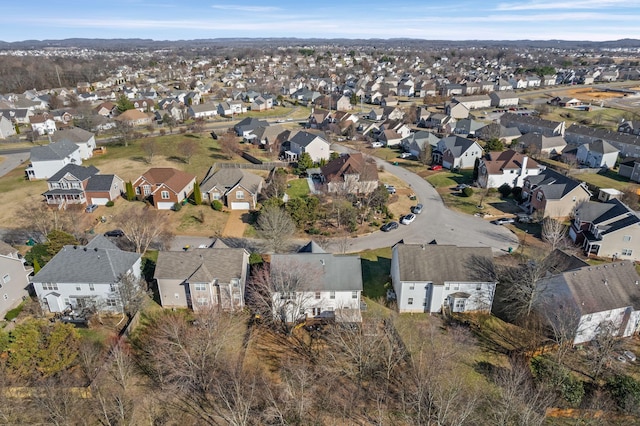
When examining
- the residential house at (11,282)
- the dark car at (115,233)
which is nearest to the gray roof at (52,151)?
the dark car at (115,233)

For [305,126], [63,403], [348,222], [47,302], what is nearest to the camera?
[63,403]

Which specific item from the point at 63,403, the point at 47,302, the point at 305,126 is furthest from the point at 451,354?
the point at 305,126

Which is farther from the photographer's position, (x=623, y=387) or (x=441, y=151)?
A: (x=441, y=151)

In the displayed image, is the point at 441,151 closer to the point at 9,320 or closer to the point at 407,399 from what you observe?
the point at 407,399

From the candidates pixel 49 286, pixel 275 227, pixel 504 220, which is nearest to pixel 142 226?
pixel 49 286

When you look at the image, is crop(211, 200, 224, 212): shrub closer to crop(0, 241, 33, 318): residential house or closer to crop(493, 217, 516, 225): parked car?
crop(0, 241, 33, 318): residential house

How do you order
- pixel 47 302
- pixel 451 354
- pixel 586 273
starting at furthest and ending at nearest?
1. pixel 47 302
2. pixel 586 273
3. pixel 451 354
